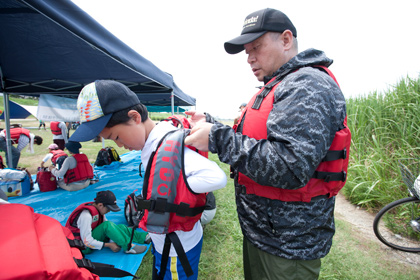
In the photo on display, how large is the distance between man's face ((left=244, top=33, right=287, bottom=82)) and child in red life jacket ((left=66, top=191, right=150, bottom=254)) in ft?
9.01

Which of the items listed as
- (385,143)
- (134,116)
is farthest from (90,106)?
(385,143)

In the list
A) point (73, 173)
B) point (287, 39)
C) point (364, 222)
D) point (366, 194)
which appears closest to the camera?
point (287, 39)

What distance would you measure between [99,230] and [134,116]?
2.44 meters

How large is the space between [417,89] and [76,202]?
25.2 ft

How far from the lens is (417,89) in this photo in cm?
382

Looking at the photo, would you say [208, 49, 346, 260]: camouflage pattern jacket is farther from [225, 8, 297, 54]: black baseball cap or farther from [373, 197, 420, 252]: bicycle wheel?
[373, 197, 420, 252]: bicycle wheel

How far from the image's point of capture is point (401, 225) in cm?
305

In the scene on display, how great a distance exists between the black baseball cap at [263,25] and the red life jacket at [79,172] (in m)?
4.99

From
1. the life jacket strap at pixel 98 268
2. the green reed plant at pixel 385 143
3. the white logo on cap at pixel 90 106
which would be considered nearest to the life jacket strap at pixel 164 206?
the life jacket strap at pixel 98 268

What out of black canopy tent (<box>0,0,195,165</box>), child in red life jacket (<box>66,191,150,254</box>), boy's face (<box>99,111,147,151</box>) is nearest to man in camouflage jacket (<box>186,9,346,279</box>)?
boy's face (<box>99,111,147,151</box>)

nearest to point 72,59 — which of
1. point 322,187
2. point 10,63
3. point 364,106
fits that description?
point 10,63

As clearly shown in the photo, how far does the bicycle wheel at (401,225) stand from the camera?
2.77 m

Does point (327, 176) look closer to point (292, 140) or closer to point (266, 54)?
point (292, 140)

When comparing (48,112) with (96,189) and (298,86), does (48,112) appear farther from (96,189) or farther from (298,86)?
(298,86)
